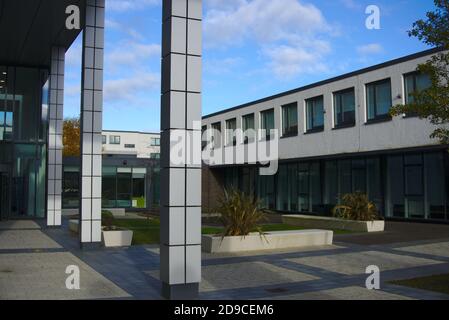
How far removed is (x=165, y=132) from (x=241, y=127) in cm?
3180

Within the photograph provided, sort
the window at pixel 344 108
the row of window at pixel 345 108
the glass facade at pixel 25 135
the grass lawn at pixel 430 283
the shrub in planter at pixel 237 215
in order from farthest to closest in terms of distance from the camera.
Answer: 1. the glass facade at pixel 25 135
2. the window at pixel 344 108
3. the row of window at pixel 345 108
4. the shrub in planter at pixel 237 215
5. the grass lawn at pixel 430 283

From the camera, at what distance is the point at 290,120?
34.3 m

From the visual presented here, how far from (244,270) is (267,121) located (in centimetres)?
2654

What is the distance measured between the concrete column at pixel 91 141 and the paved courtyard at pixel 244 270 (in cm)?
86

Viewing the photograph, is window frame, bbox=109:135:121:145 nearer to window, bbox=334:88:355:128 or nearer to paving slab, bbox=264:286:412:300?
window, bbox=334:88:355:128

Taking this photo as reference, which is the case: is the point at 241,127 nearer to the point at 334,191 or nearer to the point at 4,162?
the point at 334,191

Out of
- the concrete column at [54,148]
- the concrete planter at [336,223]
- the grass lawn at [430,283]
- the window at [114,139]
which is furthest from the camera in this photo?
the window at [114,139]

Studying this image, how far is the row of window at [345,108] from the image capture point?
80.2 ft

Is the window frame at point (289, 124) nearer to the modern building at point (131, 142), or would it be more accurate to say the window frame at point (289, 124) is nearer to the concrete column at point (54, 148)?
the concrete column at point (54, 148)

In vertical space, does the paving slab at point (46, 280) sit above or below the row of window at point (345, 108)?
below

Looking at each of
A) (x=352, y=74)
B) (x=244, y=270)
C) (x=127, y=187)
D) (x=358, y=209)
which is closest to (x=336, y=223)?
(x=358, y=209)

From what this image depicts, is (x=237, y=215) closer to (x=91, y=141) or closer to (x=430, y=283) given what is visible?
(x=91, y=141)

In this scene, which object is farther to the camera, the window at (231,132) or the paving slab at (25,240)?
the window at (231,132)

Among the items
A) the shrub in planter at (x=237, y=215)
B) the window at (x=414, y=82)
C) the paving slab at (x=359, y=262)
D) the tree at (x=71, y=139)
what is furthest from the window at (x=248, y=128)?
the paving slab at (x=359, y=262)
